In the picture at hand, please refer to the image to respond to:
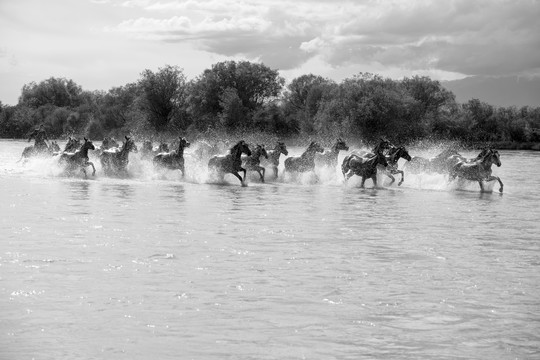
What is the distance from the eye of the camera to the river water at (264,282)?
7906mm

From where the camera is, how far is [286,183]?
30672 mm

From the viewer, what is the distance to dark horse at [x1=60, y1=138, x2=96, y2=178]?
30.8m

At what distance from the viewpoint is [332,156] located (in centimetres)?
3188

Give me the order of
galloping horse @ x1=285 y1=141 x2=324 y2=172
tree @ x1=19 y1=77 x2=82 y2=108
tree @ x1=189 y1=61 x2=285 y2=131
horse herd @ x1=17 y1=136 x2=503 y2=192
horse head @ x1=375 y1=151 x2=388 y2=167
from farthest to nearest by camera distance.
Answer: tree @ x1=19 y1=77 x2=82 y2=108, tree @ x1=189 y1=61 x2=285 y2=131, galloping horse @ x1=285 y1=141 x2=324 y2=172, horse head @ x1=375 y1=151 x2=388 y2=167, horse herd @ x1=17 y1=136 x2=503 y2=192

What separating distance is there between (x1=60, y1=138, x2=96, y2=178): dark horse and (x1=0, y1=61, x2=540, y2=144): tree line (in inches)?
2001

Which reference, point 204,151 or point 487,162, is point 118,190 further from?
point 487,162

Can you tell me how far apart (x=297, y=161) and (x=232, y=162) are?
3.34 m

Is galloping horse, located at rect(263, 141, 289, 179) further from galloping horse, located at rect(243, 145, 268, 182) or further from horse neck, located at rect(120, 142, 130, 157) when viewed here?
horse neck, located at rect(120, 142, 130, 157)

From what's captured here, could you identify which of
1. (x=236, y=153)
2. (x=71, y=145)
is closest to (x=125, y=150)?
(x=71, y=145)

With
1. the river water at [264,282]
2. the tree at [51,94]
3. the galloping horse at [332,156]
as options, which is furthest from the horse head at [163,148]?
the tree at [51,94]

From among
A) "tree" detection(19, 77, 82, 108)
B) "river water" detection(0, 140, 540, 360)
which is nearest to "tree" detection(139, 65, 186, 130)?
"tree" detection(19, 77, 82, 108)

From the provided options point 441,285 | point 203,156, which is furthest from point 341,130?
point 441,285

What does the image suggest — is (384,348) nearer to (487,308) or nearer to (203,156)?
(487,308)

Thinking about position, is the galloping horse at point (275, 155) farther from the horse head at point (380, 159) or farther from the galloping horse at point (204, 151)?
the horse head at point (380, 159)
